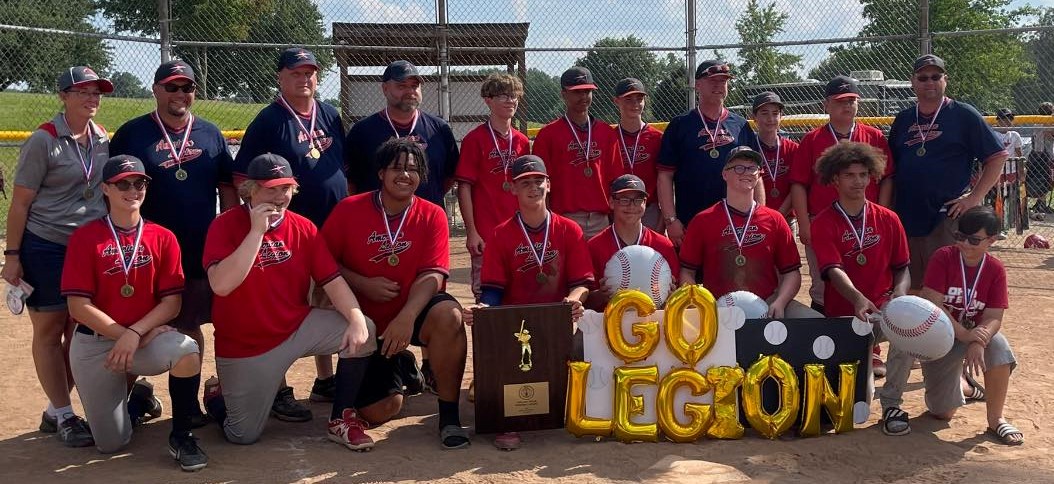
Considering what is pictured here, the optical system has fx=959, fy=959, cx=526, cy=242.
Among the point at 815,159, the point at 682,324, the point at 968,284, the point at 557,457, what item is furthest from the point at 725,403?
the point at 815,159

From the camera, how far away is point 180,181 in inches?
213

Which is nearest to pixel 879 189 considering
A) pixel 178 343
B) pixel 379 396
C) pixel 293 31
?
pixel 379 396

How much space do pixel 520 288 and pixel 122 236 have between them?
2.13 meters

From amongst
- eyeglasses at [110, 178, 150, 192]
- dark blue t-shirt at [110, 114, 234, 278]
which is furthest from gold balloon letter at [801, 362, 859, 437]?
eyeglasses at [110, 178, 150, 192]

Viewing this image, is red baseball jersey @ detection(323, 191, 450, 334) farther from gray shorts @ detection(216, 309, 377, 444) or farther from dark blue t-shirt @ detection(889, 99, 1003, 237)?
dark blue t-shirt @ detection(889, 99, 1003, 237)

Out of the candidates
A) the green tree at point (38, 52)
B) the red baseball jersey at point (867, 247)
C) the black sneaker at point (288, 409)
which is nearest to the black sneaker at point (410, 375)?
the black sneaker at point (288, 409)

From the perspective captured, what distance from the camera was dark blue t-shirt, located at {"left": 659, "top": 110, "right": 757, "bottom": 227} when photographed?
256 inches

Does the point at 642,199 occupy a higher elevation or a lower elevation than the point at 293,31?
lower

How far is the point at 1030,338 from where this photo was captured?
7426 millimetres

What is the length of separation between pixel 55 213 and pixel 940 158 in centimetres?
552

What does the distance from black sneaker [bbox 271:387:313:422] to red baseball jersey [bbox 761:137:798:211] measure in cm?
355

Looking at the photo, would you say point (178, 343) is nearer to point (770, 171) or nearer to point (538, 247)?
point (538, 247)

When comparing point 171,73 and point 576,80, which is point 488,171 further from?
point 171,73

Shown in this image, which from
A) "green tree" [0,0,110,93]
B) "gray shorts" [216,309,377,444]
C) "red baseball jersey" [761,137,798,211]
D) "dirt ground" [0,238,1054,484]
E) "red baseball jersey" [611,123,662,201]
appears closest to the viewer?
"dirt ground" [0,238,1054,484]
